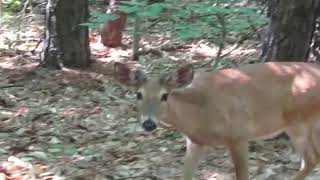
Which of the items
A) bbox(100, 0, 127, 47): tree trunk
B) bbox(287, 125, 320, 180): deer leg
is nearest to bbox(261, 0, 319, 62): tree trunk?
bbox(287, 125, 320, 180): deer leg

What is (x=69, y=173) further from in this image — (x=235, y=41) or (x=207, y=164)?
(x=235, y=41)

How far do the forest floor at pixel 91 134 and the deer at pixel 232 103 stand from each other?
610 mm

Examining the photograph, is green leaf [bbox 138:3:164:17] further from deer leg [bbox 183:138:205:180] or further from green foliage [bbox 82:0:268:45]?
deer leg [bbox 183:138:205:180]

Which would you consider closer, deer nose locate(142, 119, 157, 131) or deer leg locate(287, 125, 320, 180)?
deer nose locate(142, 119, 157, 131)

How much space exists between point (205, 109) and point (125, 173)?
113 cm

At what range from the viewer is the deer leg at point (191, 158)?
19.3 ft

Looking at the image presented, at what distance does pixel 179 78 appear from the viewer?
5.43 m

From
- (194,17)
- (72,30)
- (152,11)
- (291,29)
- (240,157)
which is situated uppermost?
(152,11)

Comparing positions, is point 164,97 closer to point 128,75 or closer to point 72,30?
point 128,75

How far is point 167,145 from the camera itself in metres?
7.08

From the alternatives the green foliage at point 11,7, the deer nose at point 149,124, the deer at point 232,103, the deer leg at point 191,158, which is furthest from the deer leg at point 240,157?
the green foliage at point 11,7

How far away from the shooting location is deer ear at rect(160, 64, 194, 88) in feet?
17.7

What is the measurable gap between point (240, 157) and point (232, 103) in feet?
1.54

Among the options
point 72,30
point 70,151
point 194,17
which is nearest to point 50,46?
point 72,30
